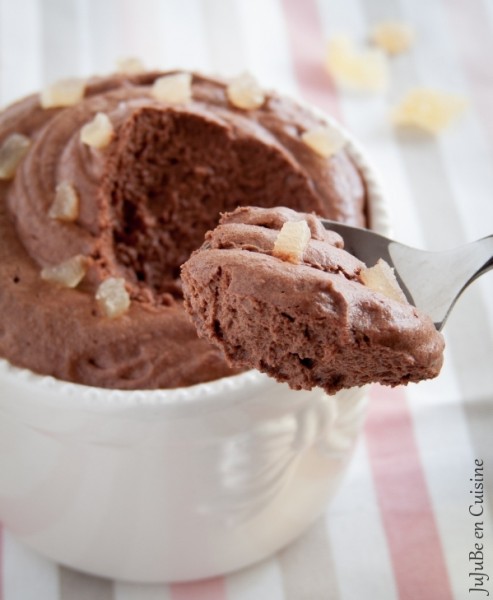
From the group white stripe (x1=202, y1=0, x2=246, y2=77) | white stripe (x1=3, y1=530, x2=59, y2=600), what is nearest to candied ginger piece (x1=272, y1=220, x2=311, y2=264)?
white stripe (x1=3, y1=530, x2=59, y2=600)

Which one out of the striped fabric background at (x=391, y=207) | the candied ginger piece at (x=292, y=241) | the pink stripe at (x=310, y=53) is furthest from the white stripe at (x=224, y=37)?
the candied ginger piece at (x=292, y=241)

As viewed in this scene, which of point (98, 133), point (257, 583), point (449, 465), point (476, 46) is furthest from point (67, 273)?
point (476, 46)

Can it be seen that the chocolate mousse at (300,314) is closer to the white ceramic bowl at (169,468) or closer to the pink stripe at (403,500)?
the white ceramic bowl at (169,468)

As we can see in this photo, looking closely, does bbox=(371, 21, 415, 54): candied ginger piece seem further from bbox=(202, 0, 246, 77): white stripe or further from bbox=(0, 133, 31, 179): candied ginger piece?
bbox=(0, 133, 31, 179): candied ginger piece

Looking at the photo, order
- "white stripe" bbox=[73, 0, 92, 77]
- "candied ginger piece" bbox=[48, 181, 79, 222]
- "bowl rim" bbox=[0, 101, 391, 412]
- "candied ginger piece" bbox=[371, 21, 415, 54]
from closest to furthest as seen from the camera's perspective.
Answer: "bowl rim" bbox=[0, 101, 391, 412]
"candied ginger piece" bbox=[48, 181, 79, 222]
"white stripe" bbox=[73, 0, 92, 77]
"candied ginger piece" bbox=[371, 21, 415, 54]

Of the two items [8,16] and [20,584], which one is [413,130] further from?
[20,584]

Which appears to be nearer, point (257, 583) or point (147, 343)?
point (147, 343)

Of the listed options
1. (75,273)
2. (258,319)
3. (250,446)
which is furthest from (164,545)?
(258,319)

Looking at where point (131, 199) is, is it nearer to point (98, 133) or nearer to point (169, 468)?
point (98, 133)

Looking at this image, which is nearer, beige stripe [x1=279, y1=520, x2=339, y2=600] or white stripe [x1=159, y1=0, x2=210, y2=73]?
beige stripe [x1=279, y1=520, x2=339, y2=600]
